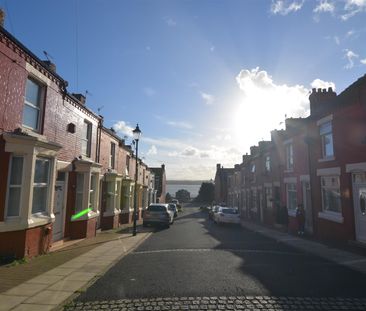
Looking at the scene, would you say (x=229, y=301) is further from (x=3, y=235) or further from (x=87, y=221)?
(x=87, y=221)

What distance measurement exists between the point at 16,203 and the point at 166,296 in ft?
19.5

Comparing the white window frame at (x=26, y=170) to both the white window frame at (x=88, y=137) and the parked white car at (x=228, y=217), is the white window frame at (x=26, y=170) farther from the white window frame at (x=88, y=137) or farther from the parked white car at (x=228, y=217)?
the parked white car at (x=228, y=217)

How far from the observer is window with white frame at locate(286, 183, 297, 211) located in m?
19.7

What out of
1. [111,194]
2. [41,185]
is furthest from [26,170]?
[111,194]

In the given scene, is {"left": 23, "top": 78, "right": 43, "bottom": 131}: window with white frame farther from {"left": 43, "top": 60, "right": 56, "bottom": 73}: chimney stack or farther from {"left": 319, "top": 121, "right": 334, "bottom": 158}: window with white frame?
{"left": 319, "top": 121, "right": 334, "bottom": 158}: window with white frame

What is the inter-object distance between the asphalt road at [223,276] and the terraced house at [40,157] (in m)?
3.32

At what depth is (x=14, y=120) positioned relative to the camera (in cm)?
945

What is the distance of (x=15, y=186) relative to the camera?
939 cm

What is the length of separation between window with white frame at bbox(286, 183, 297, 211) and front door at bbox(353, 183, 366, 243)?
7.17 metres

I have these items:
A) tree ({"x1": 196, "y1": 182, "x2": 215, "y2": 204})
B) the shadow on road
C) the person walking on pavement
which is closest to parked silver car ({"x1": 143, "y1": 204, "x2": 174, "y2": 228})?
the person walking on pavement

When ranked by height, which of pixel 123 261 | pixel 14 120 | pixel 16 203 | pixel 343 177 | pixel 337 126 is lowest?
pixel 123 261

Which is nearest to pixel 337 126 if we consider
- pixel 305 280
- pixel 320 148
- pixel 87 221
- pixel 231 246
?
pixel 320 148

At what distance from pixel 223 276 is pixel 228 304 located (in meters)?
2.00

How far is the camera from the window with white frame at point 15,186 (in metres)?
9.37
